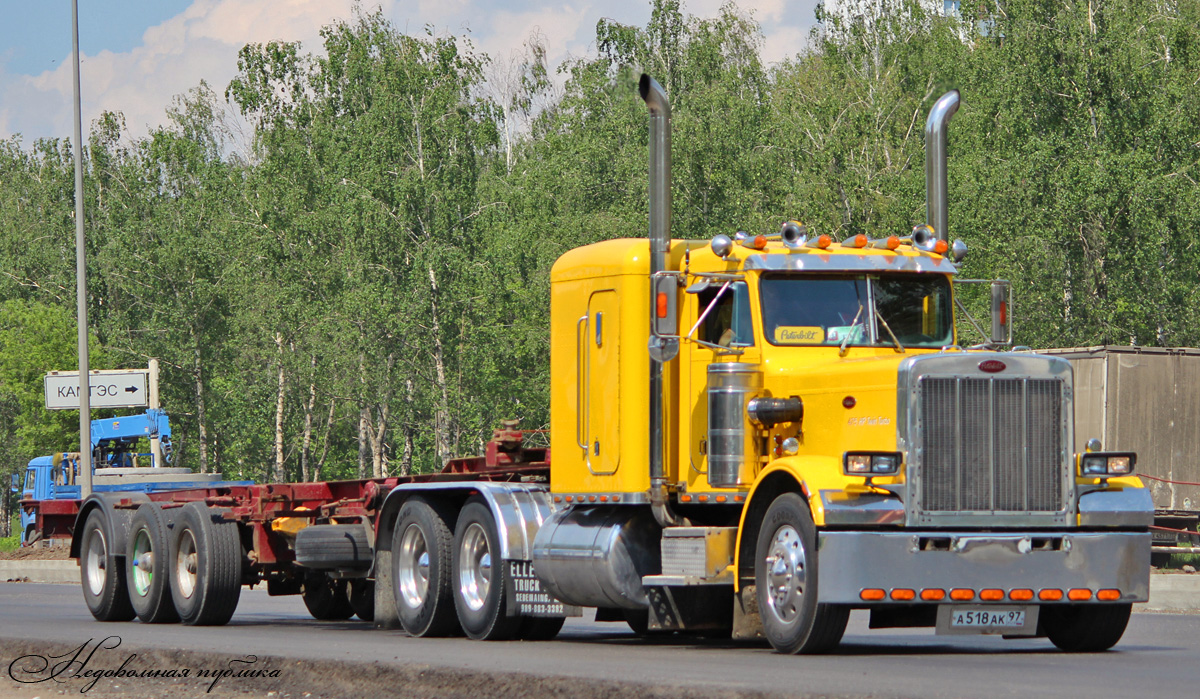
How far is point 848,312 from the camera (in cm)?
1261

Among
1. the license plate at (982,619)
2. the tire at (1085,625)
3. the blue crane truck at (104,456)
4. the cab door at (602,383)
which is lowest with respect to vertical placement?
the blue crane truck at (104,456)

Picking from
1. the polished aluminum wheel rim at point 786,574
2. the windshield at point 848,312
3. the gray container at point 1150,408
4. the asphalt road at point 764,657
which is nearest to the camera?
the asphalt road at point 764,657

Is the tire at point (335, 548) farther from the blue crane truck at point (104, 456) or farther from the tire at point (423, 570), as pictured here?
the blue crane truck at point (104, 456)

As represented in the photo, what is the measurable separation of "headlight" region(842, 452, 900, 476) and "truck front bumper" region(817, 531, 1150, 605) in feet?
1.30

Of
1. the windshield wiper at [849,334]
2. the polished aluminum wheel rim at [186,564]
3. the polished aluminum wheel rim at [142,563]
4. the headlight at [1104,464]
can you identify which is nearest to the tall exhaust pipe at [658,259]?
the windshield wiper at [849,334]

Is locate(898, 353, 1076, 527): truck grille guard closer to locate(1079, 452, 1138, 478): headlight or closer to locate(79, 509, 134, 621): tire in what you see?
locate(1079, 452, 1138, 478): headlight

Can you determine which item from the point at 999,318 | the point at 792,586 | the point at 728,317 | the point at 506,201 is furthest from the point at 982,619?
the point at 506,201

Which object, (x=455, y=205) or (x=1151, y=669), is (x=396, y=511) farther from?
(x=455, y=205)

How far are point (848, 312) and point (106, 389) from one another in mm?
28828

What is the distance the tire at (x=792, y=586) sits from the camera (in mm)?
11102

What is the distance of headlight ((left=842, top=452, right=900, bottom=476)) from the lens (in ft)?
35.9

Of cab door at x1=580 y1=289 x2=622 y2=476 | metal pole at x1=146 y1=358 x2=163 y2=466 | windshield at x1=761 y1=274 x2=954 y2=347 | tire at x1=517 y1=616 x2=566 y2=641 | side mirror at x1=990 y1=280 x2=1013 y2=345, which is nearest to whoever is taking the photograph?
windshield at x1=761 y1=274 x2=954 y2=347

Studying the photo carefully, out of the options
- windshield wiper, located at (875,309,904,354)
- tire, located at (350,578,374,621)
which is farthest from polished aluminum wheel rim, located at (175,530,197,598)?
windshield wiper, located at (875,309,904,354)

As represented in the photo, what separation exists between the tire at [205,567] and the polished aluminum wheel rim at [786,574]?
289 inches
